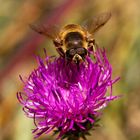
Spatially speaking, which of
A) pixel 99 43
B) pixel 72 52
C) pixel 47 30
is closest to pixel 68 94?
pixel 72 52

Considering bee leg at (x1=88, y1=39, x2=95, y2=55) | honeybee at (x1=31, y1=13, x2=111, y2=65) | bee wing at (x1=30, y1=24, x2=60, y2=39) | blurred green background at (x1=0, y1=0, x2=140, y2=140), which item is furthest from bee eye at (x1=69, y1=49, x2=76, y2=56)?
blurred green background at (x1=0, y1=0, x2=140, y2=140)

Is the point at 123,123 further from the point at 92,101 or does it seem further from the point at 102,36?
the point at 92,101

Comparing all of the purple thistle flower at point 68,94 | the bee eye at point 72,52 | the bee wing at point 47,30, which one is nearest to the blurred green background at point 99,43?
the purple thistle flower at point 68,94

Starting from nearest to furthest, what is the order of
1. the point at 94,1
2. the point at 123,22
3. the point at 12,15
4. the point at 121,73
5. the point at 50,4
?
1. the point at 121,73
2. the point at 123,22
3. the point at 94,1
4. the point at 12,15
5. the point at 50,4

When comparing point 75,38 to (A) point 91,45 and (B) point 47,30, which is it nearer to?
(A) point 91,45

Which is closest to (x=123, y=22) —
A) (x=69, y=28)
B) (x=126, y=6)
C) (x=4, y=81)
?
(x=126, y=6)

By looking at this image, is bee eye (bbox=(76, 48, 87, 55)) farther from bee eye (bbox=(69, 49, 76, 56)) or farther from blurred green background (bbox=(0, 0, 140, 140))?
blurred green background (bbox=(0, 0, 140, 140))
